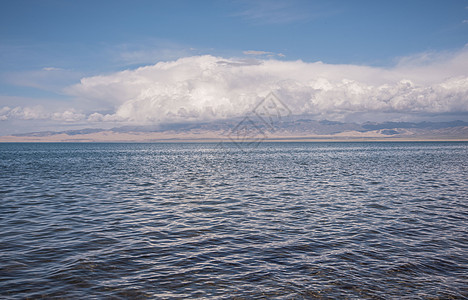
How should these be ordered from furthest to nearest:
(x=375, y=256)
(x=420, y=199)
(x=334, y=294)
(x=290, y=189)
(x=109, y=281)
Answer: (x=290, y=189)
(x=420, y=199)
(x=375, y=256)
(x=109, y=281)
(x=334, y=294)

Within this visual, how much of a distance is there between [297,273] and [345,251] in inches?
128

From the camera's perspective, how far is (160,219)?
63.0 feet

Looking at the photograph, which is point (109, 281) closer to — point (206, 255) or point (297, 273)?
point (206, 255)

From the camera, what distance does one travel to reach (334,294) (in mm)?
9734

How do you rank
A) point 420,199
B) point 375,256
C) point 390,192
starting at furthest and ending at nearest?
point 390,192, point 420,199, point 375,256

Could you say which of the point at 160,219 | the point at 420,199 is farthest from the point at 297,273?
the point at 420,199

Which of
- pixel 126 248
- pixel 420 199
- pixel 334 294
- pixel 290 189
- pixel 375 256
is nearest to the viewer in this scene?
pixel 334 294

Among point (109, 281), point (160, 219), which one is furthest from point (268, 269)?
point (160, 219)

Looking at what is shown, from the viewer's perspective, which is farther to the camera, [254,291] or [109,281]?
[109,281]

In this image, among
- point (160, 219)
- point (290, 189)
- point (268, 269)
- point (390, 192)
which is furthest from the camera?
point (290, 189)

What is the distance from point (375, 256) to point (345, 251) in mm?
1127

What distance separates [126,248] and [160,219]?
17.7 ft

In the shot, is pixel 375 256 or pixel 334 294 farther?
pixel 375 256

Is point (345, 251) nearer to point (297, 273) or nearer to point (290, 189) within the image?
point (297, 273)
